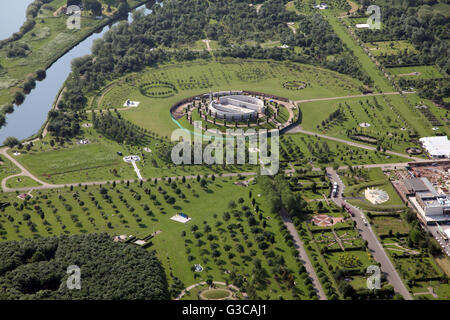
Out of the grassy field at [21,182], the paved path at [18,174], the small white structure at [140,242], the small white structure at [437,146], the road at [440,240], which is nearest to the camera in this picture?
the road at [440,240]

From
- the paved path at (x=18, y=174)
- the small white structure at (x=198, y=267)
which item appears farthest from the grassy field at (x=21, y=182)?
the small white structure at (x=198, y=267)

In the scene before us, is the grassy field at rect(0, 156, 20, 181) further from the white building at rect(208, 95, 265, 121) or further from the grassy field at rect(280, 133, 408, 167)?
the grassy field at rect(280, 133, 408, 167)

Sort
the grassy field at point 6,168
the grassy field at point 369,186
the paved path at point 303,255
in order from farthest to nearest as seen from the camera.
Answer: the grassy field at point 6,168, the grassy field at point 369,186, the paved path at point 303,255

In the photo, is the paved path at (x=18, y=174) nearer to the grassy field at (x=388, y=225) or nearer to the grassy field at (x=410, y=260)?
the grassy field at (x=388, y=225)

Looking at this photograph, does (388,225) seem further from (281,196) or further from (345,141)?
(345,141)

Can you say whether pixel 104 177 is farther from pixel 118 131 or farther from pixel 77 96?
pixel 77 96
